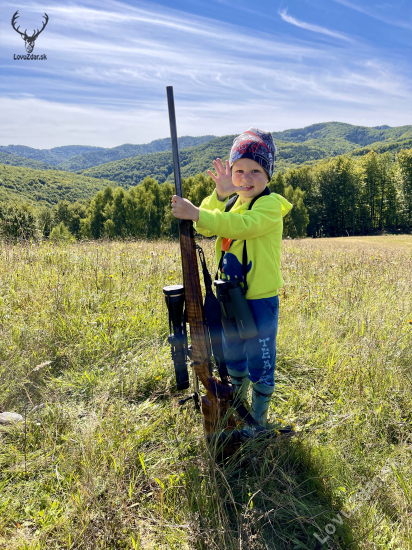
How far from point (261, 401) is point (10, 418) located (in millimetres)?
1978

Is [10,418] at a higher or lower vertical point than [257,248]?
lower

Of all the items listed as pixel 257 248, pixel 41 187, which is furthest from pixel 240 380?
pixel 41 187

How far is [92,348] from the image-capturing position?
3.33 metres

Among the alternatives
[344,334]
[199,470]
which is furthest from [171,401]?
[344,334]

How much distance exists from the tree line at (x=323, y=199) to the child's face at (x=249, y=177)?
4173cm

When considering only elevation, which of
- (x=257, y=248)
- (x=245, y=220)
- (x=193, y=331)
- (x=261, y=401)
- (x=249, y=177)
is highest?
(x=249, y=177)

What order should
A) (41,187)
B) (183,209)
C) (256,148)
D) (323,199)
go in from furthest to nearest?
(41,187)
(323,199)
(256,148)
(183,209)

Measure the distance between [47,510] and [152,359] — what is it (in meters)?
1.61

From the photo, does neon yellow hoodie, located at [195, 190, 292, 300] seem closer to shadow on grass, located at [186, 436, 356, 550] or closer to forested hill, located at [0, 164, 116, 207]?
shadow on grass, located at [186, 436, 356, 550]

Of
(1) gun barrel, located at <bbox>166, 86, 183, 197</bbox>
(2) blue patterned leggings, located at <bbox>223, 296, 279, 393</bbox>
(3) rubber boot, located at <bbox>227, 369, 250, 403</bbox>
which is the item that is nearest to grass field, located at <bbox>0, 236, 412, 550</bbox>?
(3) rubber boot, located at <bbox>227, 369, 250, 403</bbox>

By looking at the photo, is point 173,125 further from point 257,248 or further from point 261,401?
point 261,401

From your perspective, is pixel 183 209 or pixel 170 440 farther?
pixel 170 440

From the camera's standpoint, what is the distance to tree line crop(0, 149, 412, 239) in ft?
160

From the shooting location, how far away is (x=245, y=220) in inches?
77.9
